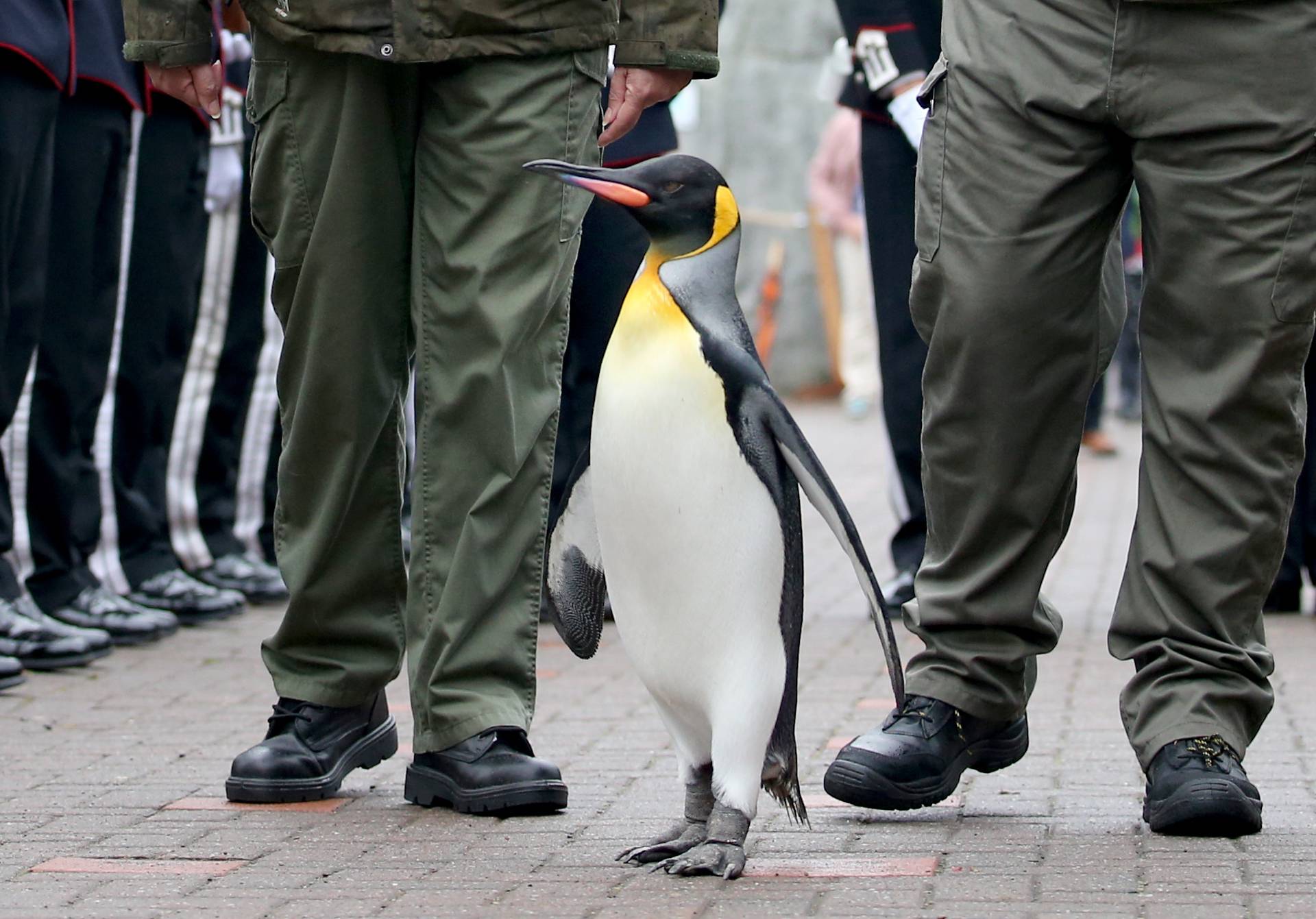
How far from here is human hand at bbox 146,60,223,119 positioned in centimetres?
354

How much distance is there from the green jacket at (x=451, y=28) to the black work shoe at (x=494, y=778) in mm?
1078

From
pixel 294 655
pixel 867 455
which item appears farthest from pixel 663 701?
pixel 867 455

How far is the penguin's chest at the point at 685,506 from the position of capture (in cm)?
292

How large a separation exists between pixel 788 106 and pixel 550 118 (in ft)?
50.7

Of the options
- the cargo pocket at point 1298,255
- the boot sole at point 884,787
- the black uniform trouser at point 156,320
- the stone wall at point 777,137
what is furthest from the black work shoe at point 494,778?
the stone wall at point 777,137

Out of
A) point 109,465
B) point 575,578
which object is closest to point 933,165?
point 575,578

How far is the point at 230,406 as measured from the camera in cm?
648

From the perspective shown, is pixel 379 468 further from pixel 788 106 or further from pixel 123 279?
pixel 788 106

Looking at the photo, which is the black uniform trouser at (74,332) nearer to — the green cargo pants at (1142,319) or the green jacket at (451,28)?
the green jacket at (451,28)

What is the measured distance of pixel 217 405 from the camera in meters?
6.47

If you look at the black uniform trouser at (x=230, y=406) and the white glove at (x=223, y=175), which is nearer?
the white glove at (x=223, y=175)

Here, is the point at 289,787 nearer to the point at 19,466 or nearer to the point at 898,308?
the point at 19,466

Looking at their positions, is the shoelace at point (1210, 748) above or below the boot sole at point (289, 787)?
above

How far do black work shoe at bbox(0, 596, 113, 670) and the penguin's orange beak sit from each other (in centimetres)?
259
